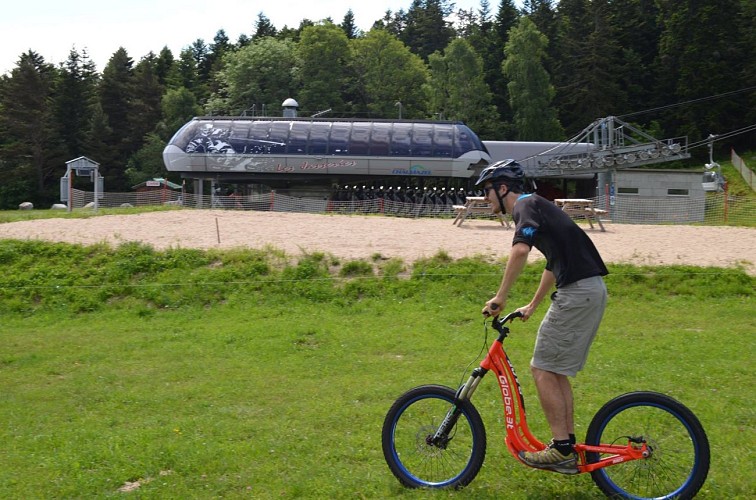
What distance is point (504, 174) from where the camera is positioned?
5.11 m

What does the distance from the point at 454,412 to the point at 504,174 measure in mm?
1580

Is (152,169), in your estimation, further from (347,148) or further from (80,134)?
(347,148)

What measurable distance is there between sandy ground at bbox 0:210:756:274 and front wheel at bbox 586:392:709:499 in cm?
1145

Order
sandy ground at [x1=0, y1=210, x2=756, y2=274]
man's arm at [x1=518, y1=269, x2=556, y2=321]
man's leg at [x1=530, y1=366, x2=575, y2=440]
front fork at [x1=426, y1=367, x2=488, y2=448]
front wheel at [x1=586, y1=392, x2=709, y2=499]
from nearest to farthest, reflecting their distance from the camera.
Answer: front wheel at [x1=586, y1=392, x2=709, y2=499] → man's leg at [x1=530, y1=366, x2=575, y2=440] → man's arm at [x1=518, y1=269, x2=556, y2=321] → front fork at [x1=426, y1=367, x2=488, y2=448] → sandy ground at [x1=0, y1=210, x2=756, y2=274]

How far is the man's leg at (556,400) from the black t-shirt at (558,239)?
58cm

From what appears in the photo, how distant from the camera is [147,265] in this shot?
16.4m

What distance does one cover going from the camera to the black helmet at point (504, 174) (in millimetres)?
5114

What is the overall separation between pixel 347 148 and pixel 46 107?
45.3m

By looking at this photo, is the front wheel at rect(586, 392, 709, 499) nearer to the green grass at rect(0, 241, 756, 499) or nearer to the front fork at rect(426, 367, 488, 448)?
the green grass at rect(0, 241, 756, 499)

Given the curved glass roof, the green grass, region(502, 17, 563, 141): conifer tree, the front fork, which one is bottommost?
the green grass

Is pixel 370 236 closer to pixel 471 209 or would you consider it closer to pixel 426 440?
pixel 471 209

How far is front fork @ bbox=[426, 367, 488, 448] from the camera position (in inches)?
206

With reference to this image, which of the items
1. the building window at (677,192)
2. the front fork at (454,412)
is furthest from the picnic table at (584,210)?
the front fork at (454,412)

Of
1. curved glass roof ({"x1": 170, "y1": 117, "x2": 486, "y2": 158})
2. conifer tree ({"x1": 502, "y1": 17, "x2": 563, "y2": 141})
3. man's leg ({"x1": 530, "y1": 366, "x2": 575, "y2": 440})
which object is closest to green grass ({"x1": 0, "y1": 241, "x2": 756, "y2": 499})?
man's leg ({"x1": 530, "y1": 366, "x2": 575, "y2": 440})
